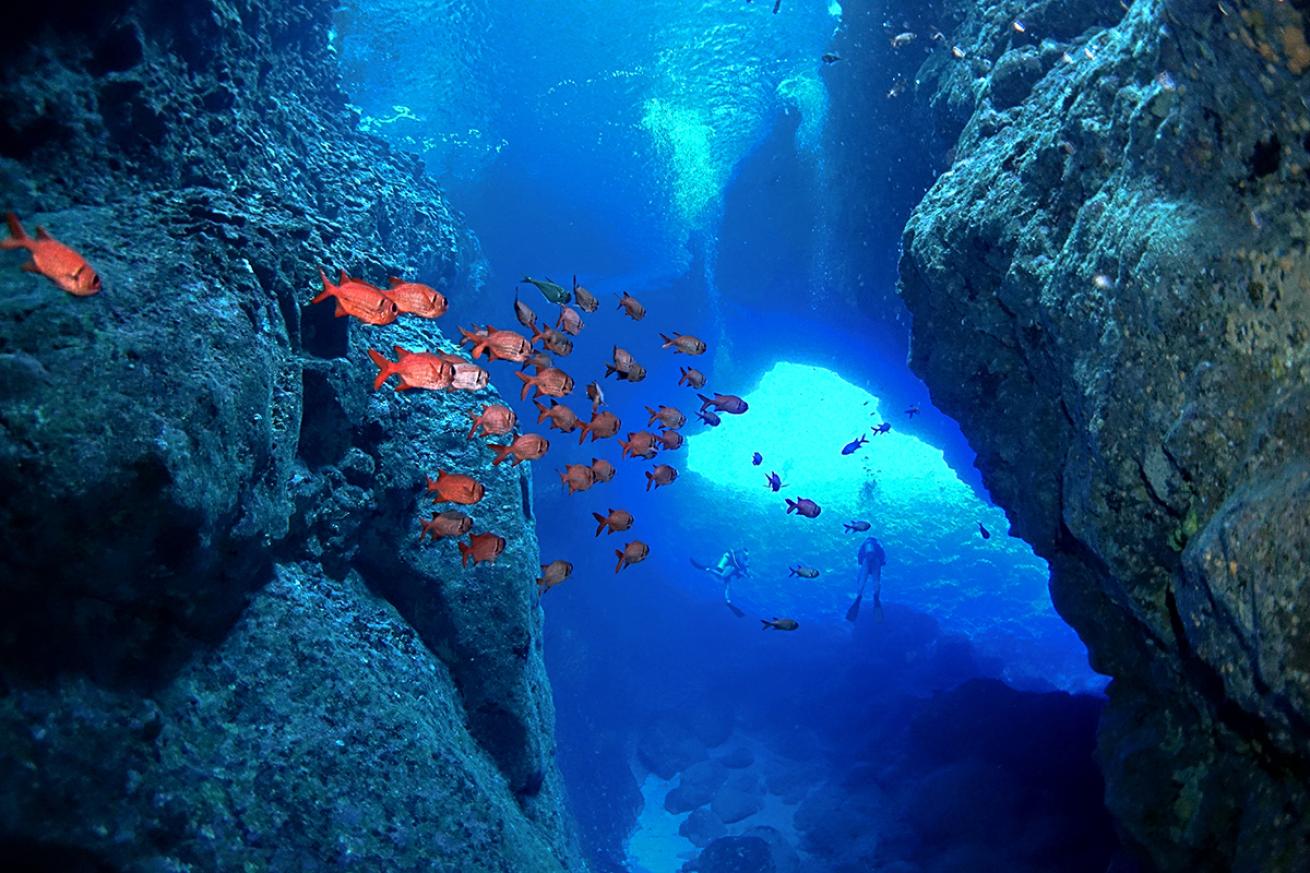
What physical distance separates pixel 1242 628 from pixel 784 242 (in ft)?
59.8

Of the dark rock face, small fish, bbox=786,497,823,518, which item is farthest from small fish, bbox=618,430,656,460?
the dark rock face

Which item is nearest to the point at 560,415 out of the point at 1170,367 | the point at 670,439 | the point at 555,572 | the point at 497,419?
the point at 497,419

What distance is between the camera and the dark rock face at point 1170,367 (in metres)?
2.86

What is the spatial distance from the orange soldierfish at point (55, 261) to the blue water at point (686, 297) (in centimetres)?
1206

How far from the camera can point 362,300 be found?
150 inches

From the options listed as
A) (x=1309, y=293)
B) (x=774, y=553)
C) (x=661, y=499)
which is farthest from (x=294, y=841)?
(x=774, y=553)

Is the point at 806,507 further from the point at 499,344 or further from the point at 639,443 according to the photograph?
the point at 499,344

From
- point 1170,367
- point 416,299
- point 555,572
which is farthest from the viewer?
point 555,572

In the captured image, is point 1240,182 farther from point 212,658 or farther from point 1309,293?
point 212,658

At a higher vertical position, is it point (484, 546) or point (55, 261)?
point (484, 546)

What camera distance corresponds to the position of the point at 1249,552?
2.73 meters

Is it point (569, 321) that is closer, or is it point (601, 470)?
point (569, 321)

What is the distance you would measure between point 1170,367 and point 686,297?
22.0 metres

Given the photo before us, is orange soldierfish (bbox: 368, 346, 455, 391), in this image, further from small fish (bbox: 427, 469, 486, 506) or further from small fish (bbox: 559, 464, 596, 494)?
small fish (bbox: 559, 464, 596, 494)
